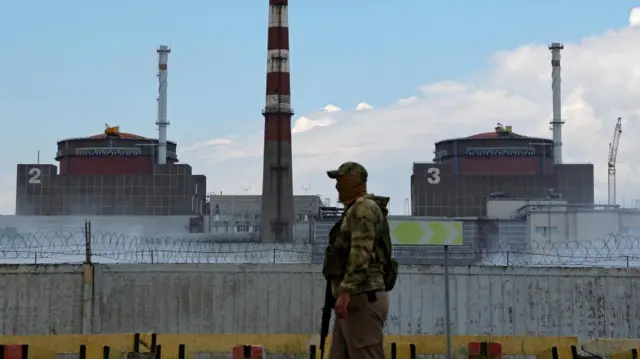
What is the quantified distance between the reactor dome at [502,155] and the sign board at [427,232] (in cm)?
6778

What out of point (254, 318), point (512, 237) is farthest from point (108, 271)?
point (512, 237)

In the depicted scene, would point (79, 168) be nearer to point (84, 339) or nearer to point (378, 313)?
point (84, 339)

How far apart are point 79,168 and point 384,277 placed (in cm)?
7994

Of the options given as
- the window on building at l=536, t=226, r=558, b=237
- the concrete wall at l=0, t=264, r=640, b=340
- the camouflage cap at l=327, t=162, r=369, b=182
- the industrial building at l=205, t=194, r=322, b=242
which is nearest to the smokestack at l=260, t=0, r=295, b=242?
the industrial building at l=205, t=194, r=322, b=242

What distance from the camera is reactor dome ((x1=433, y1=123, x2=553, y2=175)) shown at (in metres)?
81.0

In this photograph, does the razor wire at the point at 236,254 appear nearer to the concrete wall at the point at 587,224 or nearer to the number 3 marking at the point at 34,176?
the concrete wall at the point at 587,224

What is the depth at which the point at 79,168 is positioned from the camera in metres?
83.6

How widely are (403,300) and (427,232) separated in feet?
20.5

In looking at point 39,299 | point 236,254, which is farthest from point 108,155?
point 39,299

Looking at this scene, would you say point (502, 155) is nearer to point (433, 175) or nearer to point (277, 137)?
point (433, 175)

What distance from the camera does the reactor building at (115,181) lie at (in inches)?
3206

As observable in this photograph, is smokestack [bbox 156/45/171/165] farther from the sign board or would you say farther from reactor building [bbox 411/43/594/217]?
the sign board

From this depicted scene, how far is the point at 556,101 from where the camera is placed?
7956cm

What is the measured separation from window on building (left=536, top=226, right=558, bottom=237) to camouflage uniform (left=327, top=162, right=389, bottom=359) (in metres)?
53.1
